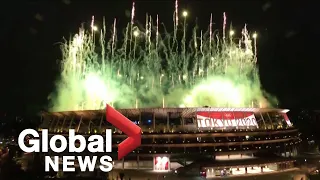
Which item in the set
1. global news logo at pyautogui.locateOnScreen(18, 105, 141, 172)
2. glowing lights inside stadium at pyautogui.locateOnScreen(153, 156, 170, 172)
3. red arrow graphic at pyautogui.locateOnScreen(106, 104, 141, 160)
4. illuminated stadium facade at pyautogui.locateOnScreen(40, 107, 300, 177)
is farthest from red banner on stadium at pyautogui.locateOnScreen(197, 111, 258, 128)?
global news logo at pyautogui.locateOnScreen(18, 105, 141, 172)

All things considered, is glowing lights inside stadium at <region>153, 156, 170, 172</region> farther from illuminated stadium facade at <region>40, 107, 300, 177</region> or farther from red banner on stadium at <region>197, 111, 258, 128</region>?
red banner on stadium at <region>197, 111, 258, 128</region>

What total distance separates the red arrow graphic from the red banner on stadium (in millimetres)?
19286

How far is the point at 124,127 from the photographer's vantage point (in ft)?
167

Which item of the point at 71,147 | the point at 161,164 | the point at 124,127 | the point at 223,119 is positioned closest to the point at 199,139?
the point at 223,119

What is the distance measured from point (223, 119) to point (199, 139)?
8402 millimetres

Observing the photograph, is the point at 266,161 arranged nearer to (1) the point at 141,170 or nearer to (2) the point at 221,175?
(2) the point at 221,175

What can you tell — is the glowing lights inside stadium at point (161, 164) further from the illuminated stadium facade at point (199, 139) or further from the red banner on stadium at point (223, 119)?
the red banner on stadium at point (223, 119)

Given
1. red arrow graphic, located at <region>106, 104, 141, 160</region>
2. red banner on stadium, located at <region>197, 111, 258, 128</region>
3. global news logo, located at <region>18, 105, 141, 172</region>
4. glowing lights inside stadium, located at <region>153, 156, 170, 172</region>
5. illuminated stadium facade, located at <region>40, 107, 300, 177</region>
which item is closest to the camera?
global news logo, located at <region>18, 105, 141, 172</region>

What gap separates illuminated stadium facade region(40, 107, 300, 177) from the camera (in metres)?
65.7

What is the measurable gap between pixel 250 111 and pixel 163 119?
2186 centimetres

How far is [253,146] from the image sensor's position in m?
72.6

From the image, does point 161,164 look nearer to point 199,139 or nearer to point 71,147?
point 199,139

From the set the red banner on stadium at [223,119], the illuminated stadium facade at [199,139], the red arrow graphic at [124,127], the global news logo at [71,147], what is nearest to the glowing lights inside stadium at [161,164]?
the illuminated stadium facade at [199,139]

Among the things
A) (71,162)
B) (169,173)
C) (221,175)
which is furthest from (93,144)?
(221,175)
